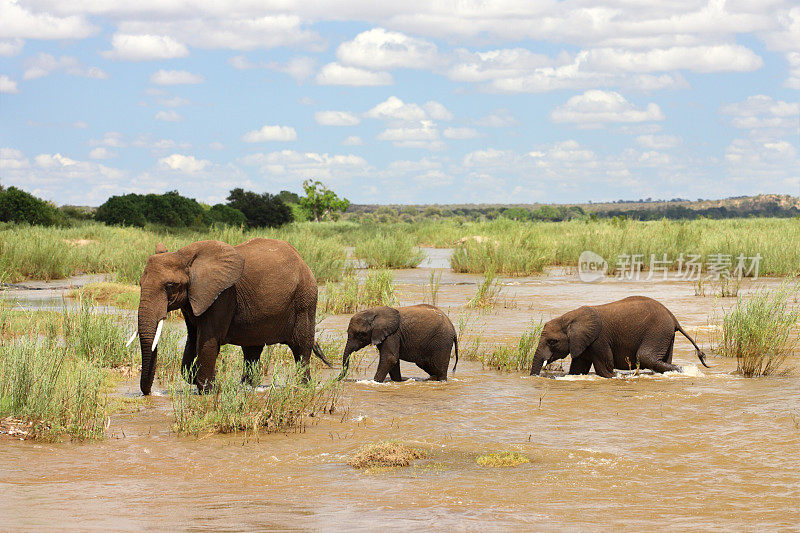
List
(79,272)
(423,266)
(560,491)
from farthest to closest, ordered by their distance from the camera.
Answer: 1. (423,266)
2. (79,272)
3. (560,491)

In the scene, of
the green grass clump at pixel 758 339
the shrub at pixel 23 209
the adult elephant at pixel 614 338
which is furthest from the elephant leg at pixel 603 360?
the shrub at pixel 23 209

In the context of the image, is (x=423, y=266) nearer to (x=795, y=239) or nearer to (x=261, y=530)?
(x=795, y=239)

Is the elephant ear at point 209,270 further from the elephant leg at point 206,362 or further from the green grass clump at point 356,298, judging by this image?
the green grass clump at point 356,298

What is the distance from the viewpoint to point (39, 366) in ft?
24.8

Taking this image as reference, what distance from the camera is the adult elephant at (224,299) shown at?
798 centimetres

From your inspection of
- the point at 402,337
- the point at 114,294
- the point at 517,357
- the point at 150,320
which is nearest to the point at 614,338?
the point at 517,357

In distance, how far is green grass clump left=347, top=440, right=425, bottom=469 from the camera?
6.39 metres

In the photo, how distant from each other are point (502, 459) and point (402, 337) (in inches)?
140

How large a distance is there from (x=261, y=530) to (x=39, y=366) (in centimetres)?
355

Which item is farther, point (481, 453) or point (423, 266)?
point (423, 266)

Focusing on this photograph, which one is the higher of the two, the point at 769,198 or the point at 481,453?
the point at 769,198

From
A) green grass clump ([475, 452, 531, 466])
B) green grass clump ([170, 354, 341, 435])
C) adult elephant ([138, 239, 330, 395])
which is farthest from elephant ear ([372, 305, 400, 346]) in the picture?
green grass clump ([475, 452, 531, 466])

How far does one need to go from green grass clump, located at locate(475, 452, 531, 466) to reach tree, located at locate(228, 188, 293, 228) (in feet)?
117

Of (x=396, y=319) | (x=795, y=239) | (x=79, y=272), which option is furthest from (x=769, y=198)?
(x=396, y=319)
